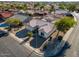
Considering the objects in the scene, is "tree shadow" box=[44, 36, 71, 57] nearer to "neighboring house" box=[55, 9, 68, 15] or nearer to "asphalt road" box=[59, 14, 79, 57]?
"asphalt road" box=[59, 14, 79, 57]

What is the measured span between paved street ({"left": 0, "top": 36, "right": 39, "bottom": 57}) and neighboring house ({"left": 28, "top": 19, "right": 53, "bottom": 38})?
0.53 m

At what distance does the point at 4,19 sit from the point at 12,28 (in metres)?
0.28

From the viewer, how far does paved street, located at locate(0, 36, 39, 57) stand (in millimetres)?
3402

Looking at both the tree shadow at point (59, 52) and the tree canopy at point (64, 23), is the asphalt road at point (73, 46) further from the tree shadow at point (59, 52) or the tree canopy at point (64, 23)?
the tree canopy at point (64, 23)

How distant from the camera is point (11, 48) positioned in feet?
11.6

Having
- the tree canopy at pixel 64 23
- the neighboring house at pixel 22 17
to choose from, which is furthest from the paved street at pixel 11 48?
the tree canopy at pixel 64 23

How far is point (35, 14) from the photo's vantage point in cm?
377

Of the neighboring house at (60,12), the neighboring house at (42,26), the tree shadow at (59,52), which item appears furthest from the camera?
the neighboring house at (42,26)

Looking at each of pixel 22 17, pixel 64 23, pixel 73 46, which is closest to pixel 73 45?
pixel 73 46

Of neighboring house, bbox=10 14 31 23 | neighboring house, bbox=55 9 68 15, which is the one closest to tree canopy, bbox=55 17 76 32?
neighboring house, bbox=55 9 68 15

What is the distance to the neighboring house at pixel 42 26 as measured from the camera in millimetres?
3820

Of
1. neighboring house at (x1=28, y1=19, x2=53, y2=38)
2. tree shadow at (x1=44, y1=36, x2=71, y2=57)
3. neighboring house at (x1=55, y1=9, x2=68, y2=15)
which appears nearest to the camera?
tree shadow at (x1=44, y1=36, x2=71, y2=57)

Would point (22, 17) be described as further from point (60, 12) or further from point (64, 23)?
point (64, 23)

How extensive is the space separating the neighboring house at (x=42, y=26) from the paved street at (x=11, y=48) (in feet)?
1.74
